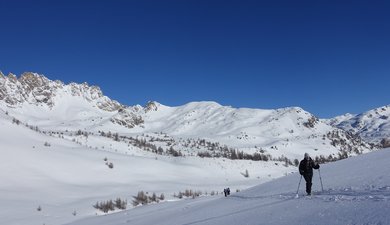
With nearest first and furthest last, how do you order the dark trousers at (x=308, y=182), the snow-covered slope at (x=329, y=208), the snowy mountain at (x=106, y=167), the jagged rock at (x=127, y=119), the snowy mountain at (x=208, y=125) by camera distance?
the snow-covered slope at (x=329, y=208)
the dark trousers at (x=308, y=182)
the snowy mountain at (x=106, y=167)
the snowy mountain at (x=208, y=125)
the jagged rock at (x=127, y=119)

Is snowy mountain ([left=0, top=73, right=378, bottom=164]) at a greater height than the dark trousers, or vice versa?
snowy mountain ([left=0, top=73, right=378, bottom=164])

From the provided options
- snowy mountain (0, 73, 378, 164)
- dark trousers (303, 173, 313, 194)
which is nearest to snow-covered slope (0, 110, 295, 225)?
dark trousers (303, 173, 313, 194)

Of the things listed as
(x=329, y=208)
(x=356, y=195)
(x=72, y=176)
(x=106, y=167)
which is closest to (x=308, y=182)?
(x=356, y=195)

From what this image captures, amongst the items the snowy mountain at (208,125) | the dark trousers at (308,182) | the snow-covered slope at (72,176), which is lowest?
the dark trousers at (308,182)

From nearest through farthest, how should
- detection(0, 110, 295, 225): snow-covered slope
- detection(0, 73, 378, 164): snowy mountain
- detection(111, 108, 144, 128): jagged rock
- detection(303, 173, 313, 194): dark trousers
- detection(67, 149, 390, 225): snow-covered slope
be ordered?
1. detection(67, 149, 390, 225): snow-covered slope
2. detection(303, 173, 313, 194): dark trousers
3. detection(0, 110, 295, 225): snow-covered slope
4. detection(0, 73, 378, 164): snowy mountain
5. detection(111, 108, 144, 128): jagged rock

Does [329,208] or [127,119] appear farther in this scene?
[127,119]

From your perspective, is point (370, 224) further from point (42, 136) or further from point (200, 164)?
point (200, 164)

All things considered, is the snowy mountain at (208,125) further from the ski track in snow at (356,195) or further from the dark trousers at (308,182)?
the ski track in snow at (356,195)

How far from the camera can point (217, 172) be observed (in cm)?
5069

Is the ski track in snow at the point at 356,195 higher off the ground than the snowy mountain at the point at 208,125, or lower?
lower

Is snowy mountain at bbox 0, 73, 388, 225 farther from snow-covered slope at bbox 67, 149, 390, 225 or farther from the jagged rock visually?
the jagged rock

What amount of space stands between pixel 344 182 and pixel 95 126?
134699mm

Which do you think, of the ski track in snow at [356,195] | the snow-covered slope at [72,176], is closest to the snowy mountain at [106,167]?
the snow-covered slope at [72,176]

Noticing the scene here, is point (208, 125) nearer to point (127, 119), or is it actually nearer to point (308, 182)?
point (127, 119)
